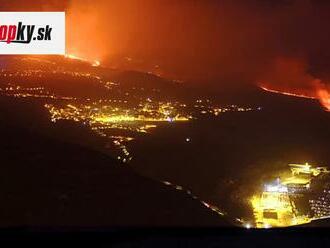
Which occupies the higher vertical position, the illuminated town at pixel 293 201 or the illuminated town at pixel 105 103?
the illuminated town at pixel 105 103

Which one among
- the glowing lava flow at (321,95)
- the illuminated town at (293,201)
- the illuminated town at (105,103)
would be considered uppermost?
the glowing lava flow at (321,95)

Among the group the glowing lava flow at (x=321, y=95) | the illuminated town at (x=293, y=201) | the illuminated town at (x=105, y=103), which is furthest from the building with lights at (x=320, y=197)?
the glowing lava flow at (x=321, y=95)

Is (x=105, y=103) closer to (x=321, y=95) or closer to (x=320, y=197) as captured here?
(x=320, y=197)

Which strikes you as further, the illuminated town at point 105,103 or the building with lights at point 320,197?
the illuminated town at point 105,103

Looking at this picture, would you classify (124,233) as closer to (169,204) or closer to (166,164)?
(169,204)

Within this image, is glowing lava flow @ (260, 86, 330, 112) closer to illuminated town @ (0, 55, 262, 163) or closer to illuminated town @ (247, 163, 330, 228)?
illuminated town @ (0, 55, 262, 163)

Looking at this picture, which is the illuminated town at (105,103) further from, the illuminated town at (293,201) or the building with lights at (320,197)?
the building with lights at (320,197)

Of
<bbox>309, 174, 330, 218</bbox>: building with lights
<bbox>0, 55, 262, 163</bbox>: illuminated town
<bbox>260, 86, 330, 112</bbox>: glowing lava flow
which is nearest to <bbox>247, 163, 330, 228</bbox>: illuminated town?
<bbox>309, 174, 330, 218</bbox>: building with lights

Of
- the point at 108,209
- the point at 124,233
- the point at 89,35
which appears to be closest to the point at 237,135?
the point at 108,209

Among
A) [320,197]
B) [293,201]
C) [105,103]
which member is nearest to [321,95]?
[105,103]
